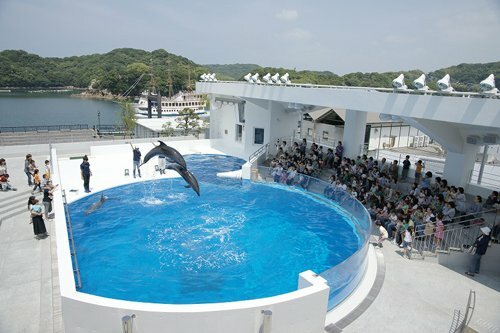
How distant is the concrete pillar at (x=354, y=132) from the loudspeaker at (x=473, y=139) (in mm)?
5672

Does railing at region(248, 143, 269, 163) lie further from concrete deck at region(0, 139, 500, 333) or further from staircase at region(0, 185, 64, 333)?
staircase at region(0, 185, 64, 333)

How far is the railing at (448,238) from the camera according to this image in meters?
11.0

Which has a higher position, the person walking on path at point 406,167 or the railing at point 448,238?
the person walking on path at point 406,167

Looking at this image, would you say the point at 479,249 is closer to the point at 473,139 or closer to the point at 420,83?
the point at 473,139

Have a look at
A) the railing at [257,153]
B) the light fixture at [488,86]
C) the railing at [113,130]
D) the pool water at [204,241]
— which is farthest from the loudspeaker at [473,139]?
the railing at [113,130]

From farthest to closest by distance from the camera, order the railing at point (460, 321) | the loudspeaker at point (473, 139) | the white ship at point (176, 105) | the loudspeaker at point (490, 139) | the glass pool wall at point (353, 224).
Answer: the white ship at point (176, 105)
the loudspeaker at point (473, 139)
the loudspeaker at point (490, 139)
the glass pool wall at point (353, 224)
the railing at point (460, 321)

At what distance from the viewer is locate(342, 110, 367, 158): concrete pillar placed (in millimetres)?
18641

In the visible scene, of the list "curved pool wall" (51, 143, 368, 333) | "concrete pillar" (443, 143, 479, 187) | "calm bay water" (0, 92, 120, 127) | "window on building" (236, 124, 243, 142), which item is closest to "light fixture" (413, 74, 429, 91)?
"concrete pillar" (443, 143, 479, 187)

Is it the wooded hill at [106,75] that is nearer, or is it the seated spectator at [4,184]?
the seated spectator at [4,184]

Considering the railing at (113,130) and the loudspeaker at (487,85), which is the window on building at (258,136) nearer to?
the loudspeaker at (487,85)

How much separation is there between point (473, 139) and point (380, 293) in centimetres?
838

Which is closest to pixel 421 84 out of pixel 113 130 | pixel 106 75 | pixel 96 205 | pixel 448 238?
pixel 448 238

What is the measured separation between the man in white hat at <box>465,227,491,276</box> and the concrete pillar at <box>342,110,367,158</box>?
9430 mm

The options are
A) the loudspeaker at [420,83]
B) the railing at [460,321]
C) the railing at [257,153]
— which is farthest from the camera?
the railing at [257,153]
